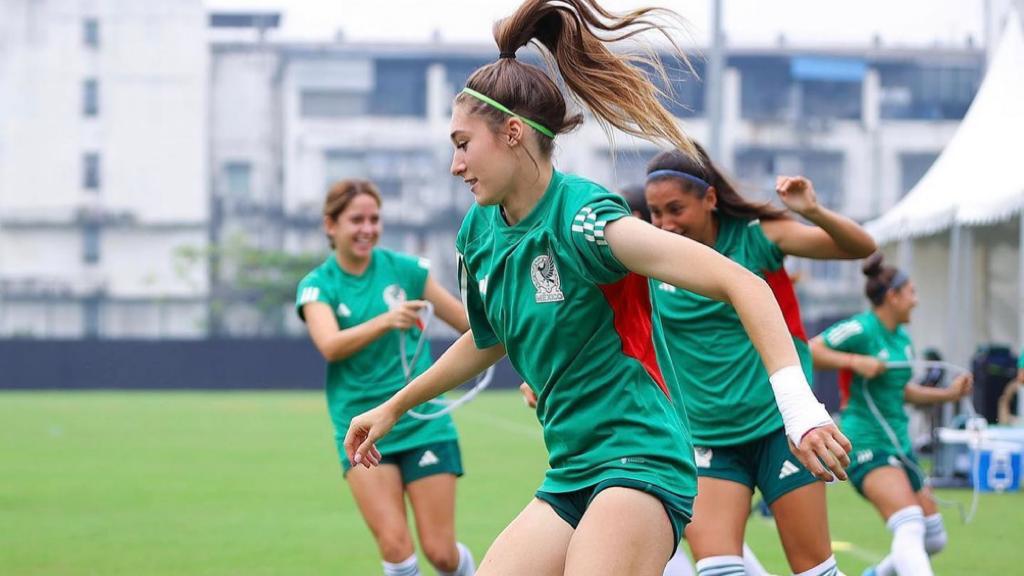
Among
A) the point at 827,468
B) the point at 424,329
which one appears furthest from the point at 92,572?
the point at 827,468

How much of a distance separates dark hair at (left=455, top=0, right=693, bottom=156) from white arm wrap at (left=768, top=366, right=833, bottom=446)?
864 millimetres

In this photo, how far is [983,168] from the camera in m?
16.3

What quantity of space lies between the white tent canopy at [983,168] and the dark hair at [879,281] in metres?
6.84

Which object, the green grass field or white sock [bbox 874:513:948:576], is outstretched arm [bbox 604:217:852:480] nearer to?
white sock [bbox 874:513:948:576]

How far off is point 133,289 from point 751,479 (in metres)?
62.0

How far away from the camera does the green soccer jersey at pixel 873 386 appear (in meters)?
7.99

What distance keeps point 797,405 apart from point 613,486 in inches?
26.2

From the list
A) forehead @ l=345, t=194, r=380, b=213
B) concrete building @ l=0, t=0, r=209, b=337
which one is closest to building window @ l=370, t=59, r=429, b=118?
concrete building @ l=0, t=0, r=209, b=337

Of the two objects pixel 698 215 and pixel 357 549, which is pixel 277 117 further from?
pixel 698 215

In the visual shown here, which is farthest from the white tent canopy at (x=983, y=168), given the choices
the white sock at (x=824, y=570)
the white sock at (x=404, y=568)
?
the white sock at (x=824, y=570)

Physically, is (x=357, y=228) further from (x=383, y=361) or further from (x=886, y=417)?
(x=886, y=417)

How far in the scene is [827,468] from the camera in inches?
138

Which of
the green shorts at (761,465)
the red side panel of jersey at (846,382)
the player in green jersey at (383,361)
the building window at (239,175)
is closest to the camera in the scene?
the green shorts at (761,465)

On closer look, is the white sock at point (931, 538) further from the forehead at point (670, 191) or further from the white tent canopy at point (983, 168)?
the white tent canopy at point (983, 168)
